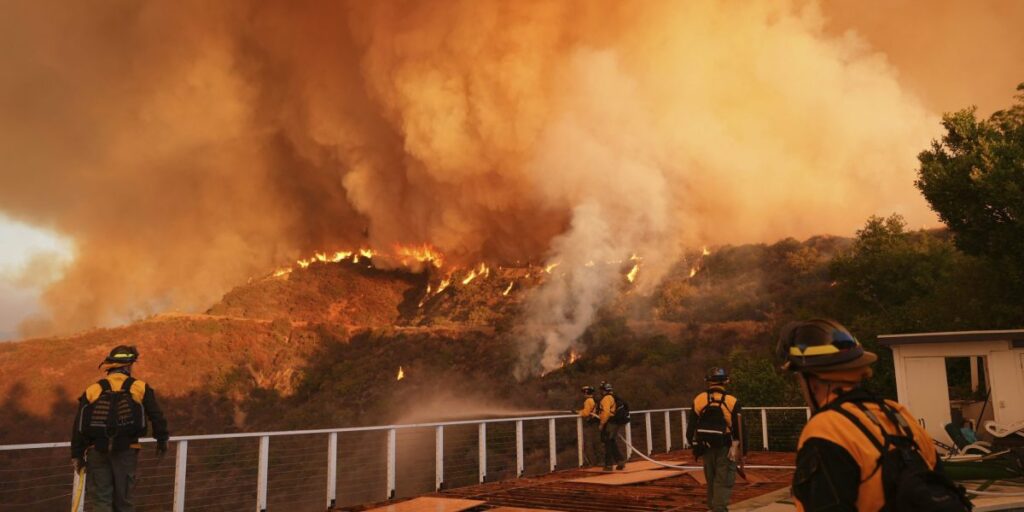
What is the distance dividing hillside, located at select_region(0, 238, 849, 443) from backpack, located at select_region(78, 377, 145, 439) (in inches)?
1135

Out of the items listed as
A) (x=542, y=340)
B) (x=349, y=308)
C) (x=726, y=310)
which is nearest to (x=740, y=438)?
(x=542, y=340)

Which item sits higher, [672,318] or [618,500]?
[672,318]

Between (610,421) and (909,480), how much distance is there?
35.1 feet

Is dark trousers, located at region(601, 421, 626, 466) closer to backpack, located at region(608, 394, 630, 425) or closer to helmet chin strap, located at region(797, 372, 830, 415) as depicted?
backpack, located at region(608, 394, 630, 425)

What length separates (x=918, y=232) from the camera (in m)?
46.4

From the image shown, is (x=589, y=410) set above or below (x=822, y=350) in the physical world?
below

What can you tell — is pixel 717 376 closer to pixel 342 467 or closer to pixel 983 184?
pixel 983 184

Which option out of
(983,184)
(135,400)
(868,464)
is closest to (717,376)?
(868,464)

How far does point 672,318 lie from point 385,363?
83.2ft

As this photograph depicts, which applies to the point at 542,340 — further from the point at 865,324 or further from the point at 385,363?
the point at 865,324

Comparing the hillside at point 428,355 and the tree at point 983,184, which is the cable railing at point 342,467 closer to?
the hillside at point 428,355

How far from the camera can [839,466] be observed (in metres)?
1.91

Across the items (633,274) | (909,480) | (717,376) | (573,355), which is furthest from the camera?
(633,274)

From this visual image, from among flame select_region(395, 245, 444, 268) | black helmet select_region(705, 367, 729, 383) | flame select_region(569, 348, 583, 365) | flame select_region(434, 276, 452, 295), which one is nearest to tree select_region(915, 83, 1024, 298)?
black helmet select_region(705, 367, 729, 383)
